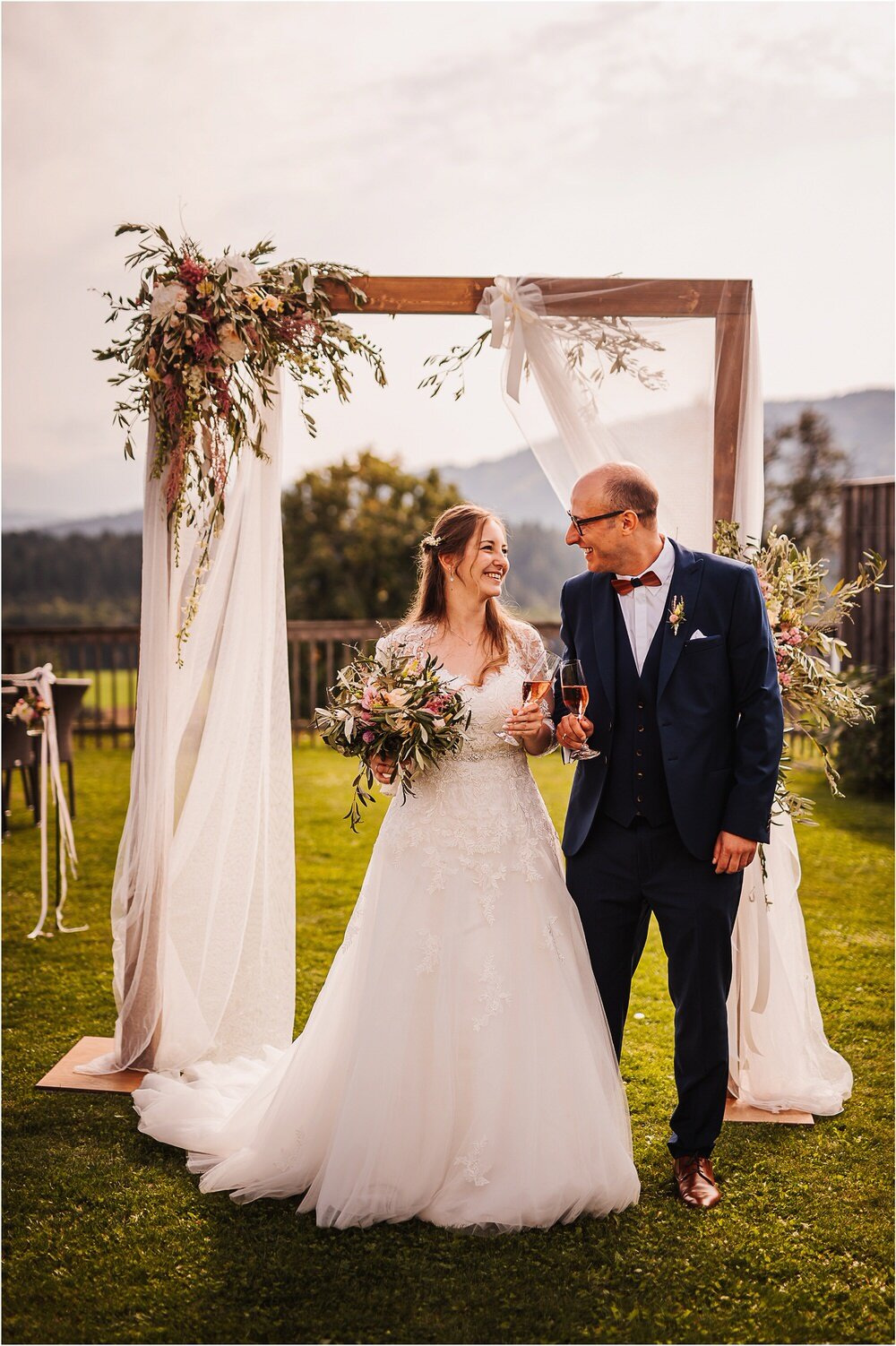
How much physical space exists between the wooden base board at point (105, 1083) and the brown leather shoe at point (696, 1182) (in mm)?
537

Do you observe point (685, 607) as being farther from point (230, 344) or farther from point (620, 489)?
point (230, 344)

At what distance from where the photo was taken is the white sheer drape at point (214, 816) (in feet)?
12.5

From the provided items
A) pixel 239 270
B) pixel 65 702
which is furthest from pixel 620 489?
pixel 65 702

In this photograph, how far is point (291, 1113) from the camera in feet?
10.1

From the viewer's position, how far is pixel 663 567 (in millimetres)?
3078

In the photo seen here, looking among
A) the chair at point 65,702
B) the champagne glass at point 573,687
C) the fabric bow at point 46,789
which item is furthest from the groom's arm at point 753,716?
the chair at point 65,702

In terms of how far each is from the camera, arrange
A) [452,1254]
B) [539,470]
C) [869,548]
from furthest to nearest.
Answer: [539,470], [869,548], [452,1254]

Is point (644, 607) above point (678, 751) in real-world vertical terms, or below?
above

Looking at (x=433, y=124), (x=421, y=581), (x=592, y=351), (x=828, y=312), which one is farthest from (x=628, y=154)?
(x=421, y=581)

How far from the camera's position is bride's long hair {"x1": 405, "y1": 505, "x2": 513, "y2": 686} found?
3268mm

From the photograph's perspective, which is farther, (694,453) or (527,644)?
(694,453)

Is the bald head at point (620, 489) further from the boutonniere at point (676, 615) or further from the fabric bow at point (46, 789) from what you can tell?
the fabric bow at point (46, 789)

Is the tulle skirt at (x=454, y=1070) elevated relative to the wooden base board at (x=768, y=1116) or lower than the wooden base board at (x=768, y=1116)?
elevated

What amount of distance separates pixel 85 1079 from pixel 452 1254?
1.75 m
